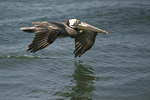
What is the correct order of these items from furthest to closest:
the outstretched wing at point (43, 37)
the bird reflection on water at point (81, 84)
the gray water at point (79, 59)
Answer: the gray water at point (79, 59) < the bird reflection on water at point (81, 84) < the outstretched wing at point (43, 37)

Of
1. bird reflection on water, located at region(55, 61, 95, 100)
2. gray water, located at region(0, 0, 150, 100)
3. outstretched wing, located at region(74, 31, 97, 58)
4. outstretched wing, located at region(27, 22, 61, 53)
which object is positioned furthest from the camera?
outstretched wing, located at region(74, 31, 97, 58)

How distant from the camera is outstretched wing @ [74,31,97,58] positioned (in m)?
9.34

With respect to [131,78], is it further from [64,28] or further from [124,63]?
[64,28]

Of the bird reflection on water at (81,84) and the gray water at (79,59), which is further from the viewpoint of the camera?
the gray water at (79,59)

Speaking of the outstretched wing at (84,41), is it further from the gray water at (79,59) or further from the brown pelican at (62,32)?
the gray water at (79,59)

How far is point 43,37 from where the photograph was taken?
307 inches

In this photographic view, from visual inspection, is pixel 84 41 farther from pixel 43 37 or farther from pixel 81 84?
pixel 43 37

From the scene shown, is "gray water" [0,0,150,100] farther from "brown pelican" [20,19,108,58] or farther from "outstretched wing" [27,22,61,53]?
"outstretched wing" [27,22,61,53]

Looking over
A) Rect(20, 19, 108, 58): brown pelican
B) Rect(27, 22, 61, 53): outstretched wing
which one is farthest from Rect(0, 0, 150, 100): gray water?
Rect(27, 22, 61, 53): outstretched wing

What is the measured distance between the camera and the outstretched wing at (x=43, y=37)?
7668mm

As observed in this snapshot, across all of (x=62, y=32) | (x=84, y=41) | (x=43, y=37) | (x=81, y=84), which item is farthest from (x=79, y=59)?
(x=43, y=37)

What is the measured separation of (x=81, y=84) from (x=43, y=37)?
2.41 meters

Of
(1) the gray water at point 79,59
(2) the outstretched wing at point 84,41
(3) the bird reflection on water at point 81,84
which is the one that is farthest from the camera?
(2) the outstretched wing at point 84,41

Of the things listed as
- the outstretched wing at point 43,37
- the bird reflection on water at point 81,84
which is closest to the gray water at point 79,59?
the bird reflection on water at point 81,84
